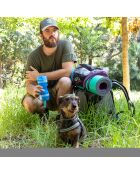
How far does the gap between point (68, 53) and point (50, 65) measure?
122 millimetres

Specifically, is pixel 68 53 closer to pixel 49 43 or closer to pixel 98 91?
pixel 49 43

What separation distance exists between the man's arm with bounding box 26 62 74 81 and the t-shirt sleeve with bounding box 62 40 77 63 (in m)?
0.02

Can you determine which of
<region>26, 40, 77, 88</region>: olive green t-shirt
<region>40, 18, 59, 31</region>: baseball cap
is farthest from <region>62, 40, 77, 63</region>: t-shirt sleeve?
<region>40, 18, 59, 31</region>: baseball cap

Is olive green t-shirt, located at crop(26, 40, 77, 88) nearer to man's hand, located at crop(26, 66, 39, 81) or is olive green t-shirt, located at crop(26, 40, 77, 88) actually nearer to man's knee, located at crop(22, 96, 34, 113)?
man's hand, located at crop(26, 66, 39, 81)

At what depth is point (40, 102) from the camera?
4.10 metres

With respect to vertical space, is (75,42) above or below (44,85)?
above

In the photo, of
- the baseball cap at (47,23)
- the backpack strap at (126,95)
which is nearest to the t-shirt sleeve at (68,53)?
the baseball cap at (47,23)

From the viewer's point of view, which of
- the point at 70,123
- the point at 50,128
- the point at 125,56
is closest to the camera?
the point at 70,123

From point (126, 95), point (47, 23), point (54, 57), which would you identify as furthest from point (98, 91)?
point (47, 23)

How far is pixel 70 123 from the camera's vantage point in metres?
3.90

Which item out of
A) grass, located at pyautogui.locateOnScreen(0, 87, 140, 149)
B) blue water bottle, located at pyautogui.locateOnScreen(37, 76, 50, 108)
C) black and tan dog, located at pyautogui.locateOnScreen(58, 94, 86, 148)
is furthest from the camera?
blue water bottle, located at pyautogui.locateOnScreen(37, 76, 50, 108)

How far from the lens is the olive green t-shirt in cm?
409
